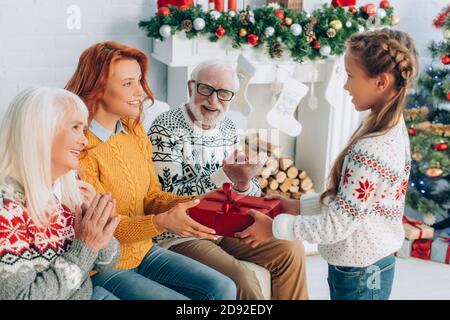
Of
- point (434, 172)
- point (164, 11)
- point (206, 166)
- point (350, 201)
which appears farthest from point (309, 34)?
point (350, 201)

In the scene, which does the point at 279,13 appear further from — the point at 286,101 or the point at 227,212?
the point at 227,212

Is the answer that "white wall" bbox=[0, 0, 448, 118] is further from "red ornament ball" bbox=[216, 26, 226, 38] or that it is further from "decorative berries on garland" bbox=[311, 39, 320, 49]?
"decorative berries on garland" bbox=[311, 39, 320, 49]

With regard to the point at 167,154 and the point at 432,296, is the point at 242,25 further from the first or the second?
the point at 432,296

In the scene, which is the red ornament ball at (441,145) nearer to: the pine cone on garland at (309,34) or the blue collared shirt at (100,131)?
the pine cone on garland at (309,34)

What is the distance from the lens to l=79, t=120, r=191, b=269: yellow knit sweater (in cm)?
191

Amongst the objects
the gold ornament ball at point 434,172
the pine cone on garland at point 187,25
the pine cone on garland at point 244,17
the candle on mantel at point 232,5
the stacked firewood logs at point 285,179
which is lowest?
the stacked firewood logs at point 285,179

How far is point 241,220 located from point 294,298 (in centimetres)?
49

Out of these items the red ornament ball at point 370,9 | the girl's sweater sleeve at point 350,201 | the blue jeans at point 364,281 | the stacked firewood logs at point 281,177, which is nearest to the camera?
the girl's sweater sleeve at point 350,201

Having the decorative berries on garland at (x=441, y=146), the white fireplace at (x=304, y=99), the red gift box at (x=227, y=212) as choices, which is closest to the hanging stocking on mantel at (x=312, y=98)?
the white fireplace at (x=304, y=99)

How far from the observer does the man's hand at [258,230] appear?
188 centimetres

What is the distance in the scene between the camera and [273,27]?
10.1ft

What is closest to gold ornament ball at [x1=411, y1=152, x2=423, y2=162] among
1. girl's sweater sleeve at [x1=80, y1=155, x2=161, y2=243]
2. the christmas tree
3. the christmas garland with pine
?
the christmas tree

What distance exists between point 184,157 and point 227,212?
0.40 meters

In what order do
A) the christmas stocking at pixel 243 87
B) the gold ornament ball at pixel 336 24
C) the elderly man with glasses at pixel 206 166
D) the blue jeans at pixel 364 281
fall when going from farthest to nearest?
the gold ornament ball at pixel 336 24 < the christmas stocking at pixel 243 87 < the elderly man with glasses at pixel 206 166 < the blue jeans at pixel 364 281
